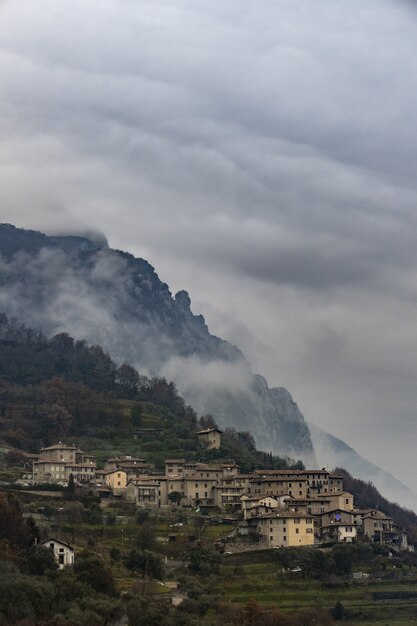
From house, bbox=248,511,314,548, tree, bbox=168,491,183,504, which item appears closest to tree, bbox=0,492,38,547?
house, bbox=248,511,314,548

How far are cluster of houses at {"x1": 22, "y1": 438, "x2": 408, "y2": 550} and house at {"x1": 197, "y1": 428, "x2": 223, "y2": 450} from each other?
7.11 metres

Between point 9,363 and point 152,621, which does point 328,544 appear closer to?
point 152,621

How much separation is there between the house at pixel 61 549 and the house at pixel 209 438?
141ft

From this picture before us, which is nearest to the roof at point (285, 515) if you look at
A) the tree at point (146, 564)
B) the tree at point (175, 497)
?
the tree at point (175, 497)

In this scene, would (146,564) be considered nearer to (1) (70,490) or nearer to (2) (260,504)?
(2) (260,504)

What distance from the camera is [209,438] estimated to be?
118 metres

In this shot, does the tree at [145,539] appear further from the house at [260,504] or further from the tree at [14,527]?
the house at [260,504]

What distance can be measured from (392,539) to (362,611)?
17944mm

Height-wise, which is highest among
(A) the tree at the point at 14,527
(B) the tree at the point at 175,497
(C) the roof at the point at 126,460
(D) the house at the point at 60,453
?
(D) the house at the point at 60,453

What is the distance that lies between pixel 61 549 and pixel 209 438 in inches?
1762

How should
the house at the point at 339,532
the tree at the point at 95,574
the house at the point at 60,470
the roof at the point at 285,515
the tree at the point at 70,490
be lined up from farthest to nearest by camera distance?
the house at the point at 60,470
the tree at the point at 70,490
the house at the point at 339,532
the roof at the point at 285,515
the tree at the point at 95,574

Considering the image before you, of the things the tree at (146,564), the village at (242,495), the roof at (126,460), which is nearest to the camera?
the tree at (146,564)

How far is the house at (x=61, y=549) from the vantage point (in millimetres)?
73062

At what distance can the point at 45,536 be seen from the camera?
79.2m
